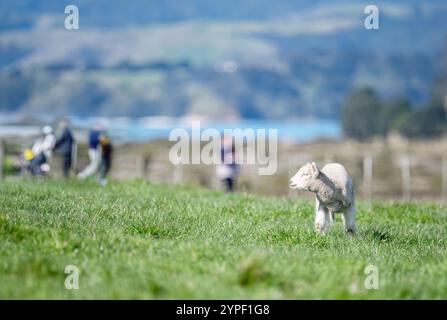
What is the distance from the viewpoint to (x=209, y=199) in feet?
76.4

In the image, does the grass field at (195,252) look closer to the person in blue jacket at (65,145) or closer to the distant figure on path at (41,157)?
the distant figure on path at (41,157)

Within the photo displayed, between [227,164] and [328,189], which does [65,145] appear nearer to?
[227,164]

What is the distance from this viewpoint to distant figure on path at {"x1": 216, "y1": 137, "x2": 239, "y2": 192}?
129 ft

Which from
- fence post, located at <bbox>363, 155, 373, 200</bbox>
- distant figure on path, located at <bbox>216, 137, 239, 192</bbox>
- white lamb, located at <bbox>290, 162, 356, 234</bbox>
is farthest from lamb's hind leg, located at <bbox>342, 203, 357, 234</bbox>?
fence post, located at <bbox>363, 155, 373, 200</bbox>

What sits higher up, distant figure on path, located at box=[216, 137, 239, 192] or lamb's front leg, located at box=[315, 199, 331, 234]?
distant figure on path, located at box=[216, 137, 239, 192]

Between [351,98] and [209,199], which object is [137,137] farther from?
[209,199]

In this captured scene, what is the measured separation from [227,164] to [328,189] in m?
21.5

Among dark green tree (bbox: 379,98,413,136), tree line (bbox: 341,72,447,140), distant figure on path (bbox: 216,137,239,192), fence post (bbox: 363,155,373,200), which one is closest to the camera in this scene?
distant figure on path (bbox: 216,137,239,192)

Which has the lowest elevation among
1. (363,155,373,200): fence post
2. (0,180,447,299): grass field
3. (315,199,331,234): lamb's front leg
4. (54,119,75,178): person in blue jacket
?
(0,180,447,299): grass field

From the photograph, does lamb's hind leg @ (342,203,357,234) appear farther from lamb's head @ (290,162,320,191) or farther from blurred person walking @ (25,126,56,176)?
blurred person walking @ (25,126,56,176)

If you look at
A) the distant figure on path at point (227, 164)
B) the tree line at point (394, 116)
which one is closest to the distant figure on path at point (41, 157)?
the distant figure on path at point (227, 164)

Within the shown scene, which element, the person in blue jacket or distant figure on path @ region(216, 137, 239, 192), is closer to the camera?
distant figure on path @ region(216, 137, 239, 192)
